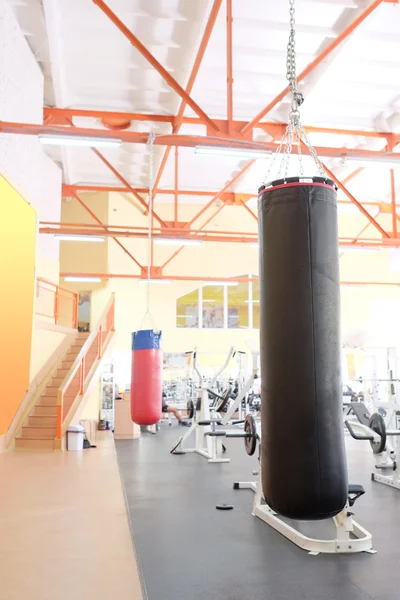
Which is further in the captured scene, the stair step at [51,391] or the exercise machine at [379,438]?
the stair step at [51,391]

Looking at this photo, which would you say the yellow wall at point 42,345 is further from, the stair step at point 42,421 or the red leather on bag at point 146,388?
the red leather on bag at point 146,388

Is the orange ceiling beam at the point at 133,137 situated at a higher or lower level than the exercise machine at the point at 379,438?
higher

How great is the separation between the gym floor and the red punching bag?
0.87m

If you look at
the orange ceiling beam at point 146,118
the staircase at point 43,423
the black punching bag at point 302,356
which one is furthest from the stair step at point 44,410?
the black punching bag at point 302,356

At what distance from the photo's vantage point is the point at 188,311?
18172mm

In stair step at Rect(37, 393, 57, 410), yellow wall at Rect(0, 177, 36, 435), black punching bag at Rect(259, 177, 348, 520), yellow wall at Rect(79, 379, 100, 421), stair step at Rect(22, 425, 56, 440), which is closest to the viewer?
black punching bag at Rect(259, 177, 348, 520)

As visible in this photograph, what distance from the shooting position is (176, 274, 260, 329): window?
18.1 m

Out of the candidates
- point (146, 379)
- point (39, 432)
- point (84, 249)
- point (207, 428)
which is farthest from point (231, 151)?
point (84, 249)

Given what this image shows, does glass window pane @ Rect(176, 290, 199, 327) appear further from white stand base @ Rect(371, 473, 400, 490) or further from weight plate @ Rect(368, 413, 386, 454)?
white stand base @ Rect(371, 473, 400, 490)

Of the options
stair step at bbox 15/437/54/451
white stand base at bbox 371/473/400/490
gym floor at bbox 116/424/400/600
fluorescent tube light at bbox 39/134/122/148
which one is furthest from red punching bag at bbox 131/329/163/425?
stair step at bbox 15/437/54/451

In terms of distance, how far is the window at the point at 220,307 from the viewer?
1814cm

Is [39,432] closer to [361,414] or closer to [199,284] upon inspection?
[361,414]

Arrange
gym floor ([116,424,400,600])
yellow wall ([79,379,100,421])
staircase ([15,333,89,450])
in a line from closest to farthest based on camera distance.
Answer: gym floor ([116,424,400,600])
staircase ([15,333,89,450])
yellow wall ([79,379,100,421])

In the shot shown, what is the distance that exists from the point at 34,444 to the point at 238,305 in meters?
10.5
